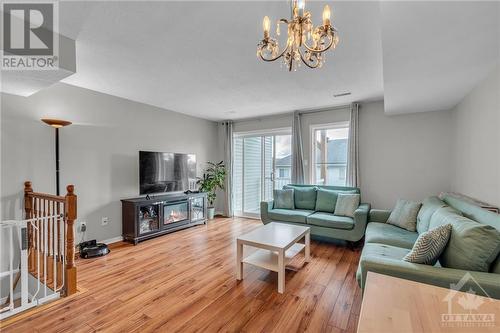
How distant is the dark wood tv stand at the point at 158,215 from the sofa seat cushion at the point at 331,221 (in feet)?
8.00

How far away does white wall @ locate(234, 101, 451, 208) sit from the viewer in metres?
3.79

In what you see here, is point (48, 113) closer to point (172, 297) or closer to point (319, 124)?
point (172, 297)

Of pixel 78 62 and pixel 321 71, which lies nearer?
pixel 78 62

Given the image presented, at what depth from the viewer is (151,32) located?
2.03 m

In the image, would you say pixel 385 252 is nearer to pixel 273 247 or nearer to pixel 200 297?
pixel 273 247

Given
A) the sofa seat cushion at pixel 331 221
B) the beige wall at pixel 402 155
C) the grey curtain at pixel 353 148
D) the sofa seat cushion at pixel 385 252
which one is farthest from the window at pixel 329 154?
the sofa seat cushion at pixel 385 252

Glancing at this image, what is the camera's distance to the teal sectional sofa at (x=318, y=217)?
3414mm

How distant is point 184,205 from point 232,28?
11.7ft

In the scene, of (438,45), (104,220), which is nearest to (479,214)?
(438,45)

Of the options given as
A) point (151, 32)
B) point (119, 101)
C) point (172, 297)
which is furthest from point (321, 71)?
point (119, 101)

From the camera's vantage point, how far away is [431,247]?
164 cm

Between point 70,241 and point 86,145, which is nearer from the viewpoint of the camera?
point 70,241

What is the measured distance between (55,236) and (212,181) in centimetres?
319

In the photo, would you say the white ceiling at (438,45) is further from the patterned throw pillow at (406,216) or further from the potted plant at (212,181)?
the potted plant at (212,181)
